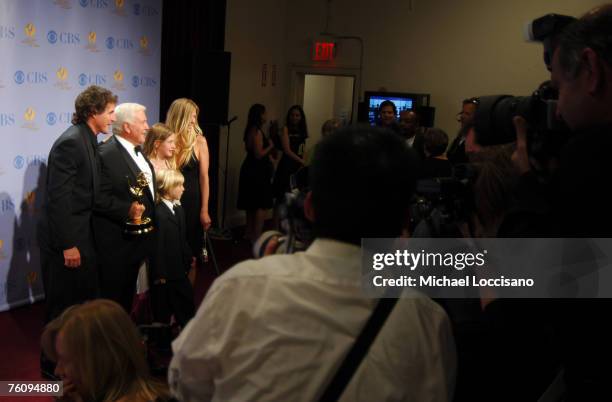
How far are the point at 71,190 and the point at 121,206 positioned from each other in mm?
275

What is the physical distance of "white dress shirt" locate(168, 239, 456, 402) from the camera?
103 cm

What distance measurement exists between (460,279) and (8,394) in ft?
8.55

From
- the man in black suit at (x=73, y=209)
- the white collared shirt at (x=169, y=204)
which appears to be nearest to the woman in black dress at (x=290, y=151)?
the white collared shirt at (x=169, y=204)

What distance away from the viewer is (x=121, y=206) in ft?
11.2

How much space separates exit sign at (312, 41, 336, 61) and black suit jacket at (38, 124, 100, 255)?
17.0 feet

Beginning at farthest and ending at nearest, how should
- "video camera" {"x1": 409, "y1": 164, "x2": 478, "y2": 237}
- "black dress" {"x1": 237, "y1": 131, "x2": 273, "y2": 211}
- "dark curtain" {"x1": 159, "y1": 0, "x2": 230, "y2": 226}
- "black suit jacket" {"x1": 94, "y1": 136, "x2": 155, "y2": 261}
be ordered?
"black dress" {"x1": 237, "y1": 131, "x2": 273, "y2": 211} → "dark curtain" {"x1": 159, "y1": 0, "x2": 230, "y2": 226} → "black suit jacket" {"x1": 94, "y1": 136, "x2": 155, "y2": 261} → "video camera" {"x1": 409, "y1": 164, "x2": 478, "y2": 237}

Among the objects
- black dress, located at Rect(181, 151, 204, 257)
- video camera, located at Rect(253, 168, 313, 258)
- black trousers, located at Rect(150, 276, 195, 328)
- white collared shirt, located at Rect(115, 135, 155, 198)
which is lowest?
black trousers, located at Rect(150, 276, 195, 328)

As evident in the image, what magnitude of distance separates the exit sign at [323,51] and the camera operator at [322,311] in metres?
7.27

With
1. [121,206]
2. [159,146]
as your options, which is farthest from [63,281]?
[159,146]

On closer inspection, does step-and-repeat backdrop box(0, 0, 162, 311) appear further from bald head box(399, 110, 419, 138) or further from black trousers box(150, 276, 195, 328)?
bald head box(399, 110, 419, 138)

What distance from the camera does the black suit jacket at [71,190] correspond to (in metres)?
3.23

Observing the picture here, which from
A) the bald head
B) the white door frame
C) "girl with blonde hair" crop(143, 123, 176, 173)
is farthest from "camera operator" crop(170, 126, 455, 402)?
the white door frame

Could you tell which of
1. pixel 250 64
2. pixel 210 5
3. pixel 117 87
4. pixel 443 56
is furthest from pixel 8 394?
pixel 443 56

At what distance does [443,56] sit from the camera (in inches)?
293
